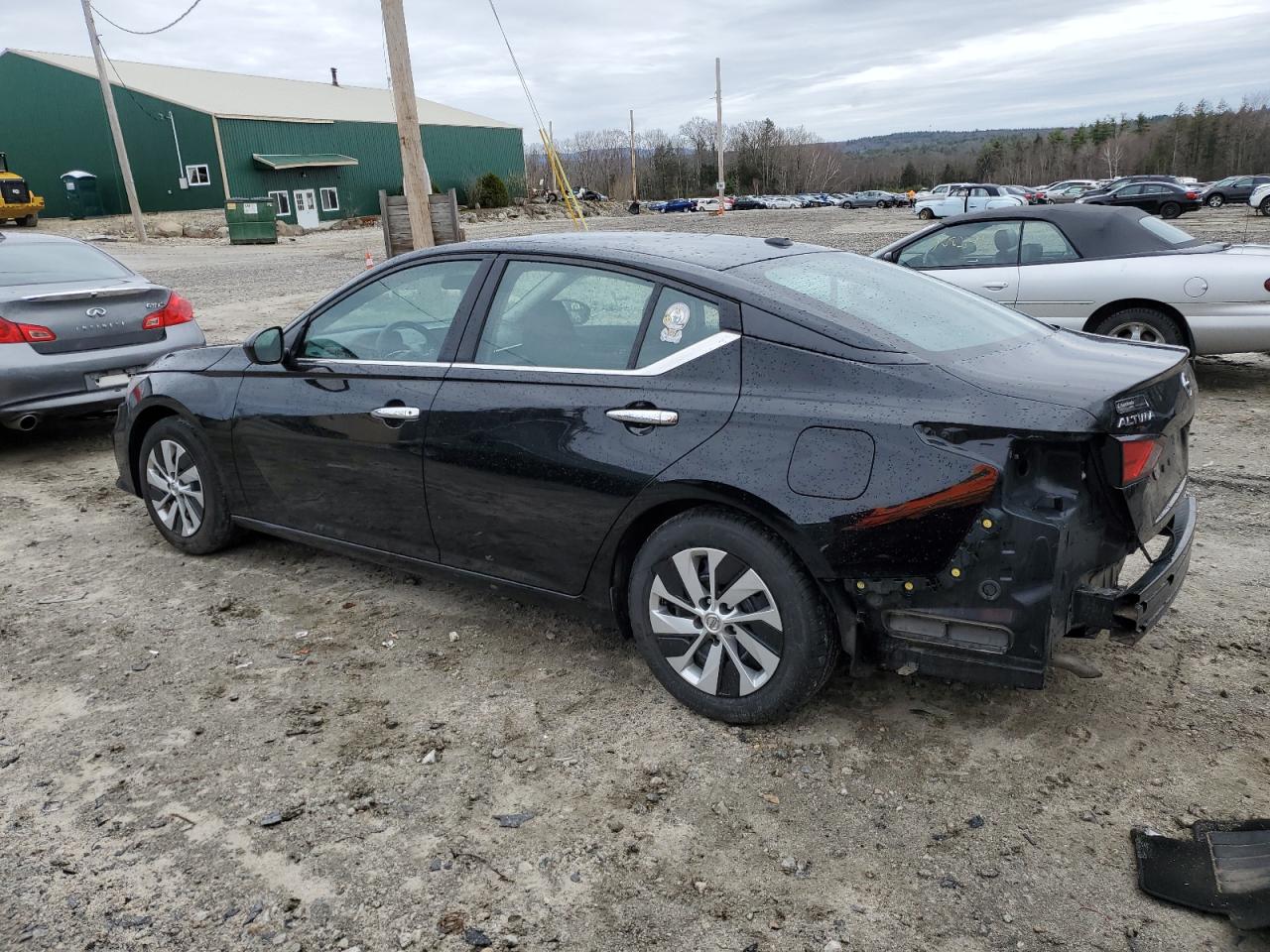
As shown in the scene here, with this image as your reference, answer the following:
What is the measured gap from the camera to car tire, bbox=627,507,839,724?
3.07 meters

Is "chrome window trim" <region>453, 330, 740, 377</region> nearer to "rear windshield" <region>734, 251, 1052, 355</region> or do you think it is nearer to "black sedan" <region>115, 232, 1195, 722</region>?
"black sedan" <region>115, 232, 1195, 722</region>

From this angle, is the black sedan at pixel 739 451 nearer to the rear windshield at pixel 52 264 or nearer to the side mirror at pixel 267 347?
the side mirror at pixel 267 347

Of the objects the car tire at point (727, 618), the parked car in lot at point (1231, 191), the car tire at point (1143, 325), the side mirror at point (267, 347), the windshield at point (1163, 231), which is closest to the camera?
the car tire at point (727, 618)

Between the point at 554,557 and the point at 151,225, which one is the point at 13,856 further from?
the point at 151,225

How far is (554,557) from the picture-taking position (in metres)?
3.60

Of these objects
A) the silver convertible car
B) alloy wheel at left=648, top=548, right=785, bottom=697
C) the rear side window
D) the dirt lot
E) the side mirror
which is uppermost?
the rear side window

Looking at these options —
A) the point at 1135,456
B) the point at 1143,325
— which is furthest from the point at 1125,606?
the point at 1143,325

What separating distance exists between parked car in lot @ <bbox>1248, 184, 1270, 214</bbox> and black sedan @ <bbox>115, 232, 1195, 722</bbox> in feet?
122

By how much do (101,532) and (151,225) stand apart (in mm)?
38186

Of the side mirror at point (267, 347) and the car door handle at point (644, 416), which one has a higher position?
the side mirror at point (267, 347)

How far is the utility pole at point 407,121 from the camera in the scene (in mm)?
11648

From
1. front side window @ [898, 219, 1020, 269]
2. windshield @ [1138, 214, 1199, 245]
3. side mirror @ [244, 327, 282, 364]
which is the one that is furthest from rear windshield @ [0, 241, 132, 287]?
windshield @ [1138, 214, 1199, 245]

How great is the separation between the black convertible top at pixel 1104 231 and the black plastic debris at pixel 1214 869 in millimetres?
6171

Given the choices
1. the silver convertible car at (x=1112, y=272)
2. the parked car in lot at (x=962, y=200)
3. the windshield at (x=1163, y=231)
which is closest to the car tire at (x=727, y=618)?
the silver convertible car at (x=1112, y=272)
